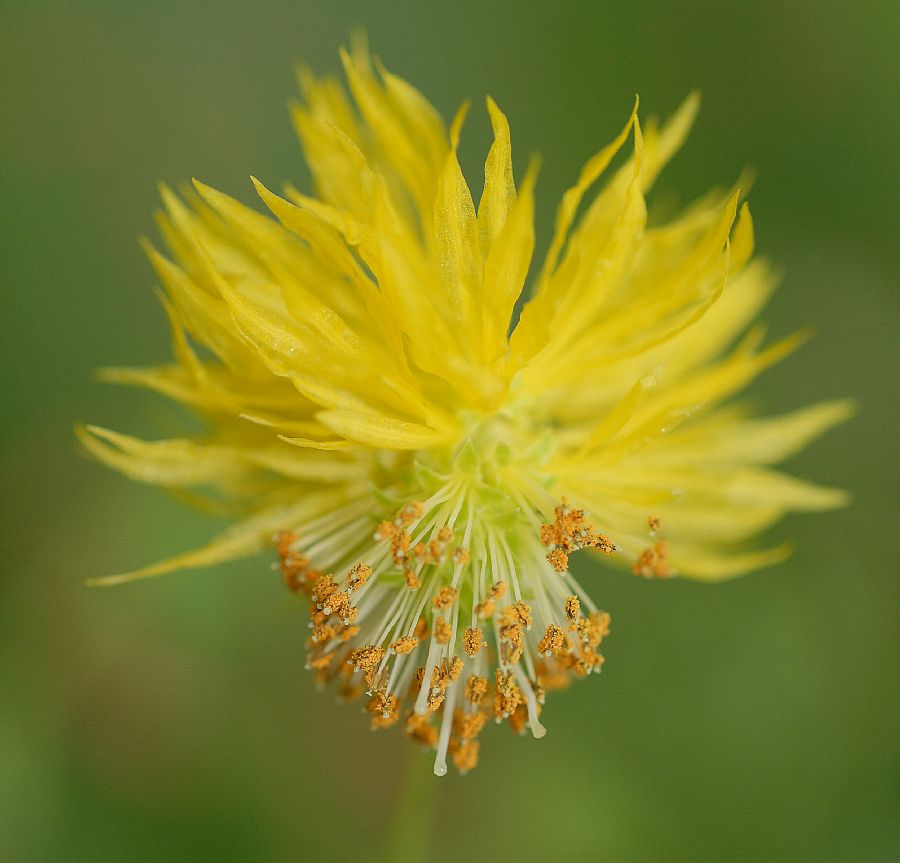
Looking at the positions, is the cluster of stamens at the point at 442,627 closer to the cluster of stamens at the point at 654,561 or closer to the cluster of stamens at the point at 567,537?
the cluster of stamens at the point at 567,537

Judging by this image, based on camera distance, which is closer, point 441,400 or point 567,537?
point 567,537

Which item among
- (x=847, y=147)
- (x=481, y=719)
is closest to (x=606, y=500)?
(x=481, y=719)

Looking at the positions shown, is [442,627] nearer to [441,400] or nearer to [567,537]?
[567,537]

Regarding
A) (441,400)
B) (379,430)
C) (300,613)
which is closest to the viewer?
(379,430)

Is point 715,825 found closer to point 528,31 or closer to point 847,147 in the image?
point 847,147

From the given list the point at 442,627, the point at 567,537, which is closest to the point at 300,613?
the point at 442,627
